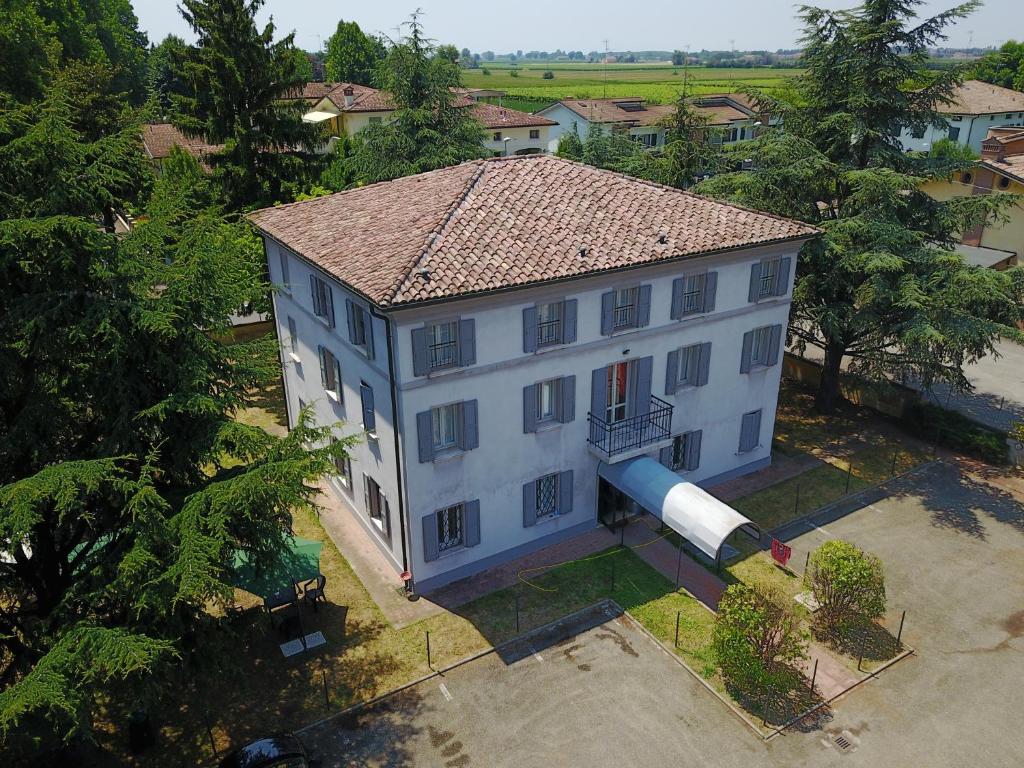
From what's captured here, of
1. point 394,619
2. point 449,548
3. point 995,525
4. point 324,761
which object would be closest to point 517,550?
point 449,548

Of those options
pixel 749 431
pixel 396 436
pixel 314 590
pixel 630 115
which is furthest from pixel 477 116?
pixel 314 590

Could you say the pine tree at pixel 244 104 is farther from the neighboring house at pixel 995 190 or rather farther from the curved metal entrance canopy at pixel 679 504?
the neighboring house at pixel 995 190

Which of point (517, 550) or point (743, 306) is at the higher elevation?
point (743, 306)

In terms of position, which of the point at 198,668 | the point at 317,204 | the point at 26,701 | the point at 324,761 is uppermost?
the point at 317,204

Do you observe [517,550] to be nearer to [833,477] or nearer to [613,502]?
[613,502]

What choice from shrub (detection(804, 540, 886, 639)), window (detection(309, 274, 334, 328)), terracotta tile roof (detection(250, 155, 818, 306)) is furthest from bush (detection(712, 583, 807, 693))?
window (detection(309, 274, 334, 328))

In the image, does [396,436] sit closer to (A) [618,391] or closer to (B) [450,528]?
(B) [450,528]

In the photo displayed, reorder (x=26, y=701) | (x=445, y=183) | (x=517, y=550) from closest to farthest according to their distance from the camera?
(x=26, y=701) < (x=517, y=550) < (x=445, y=183)
